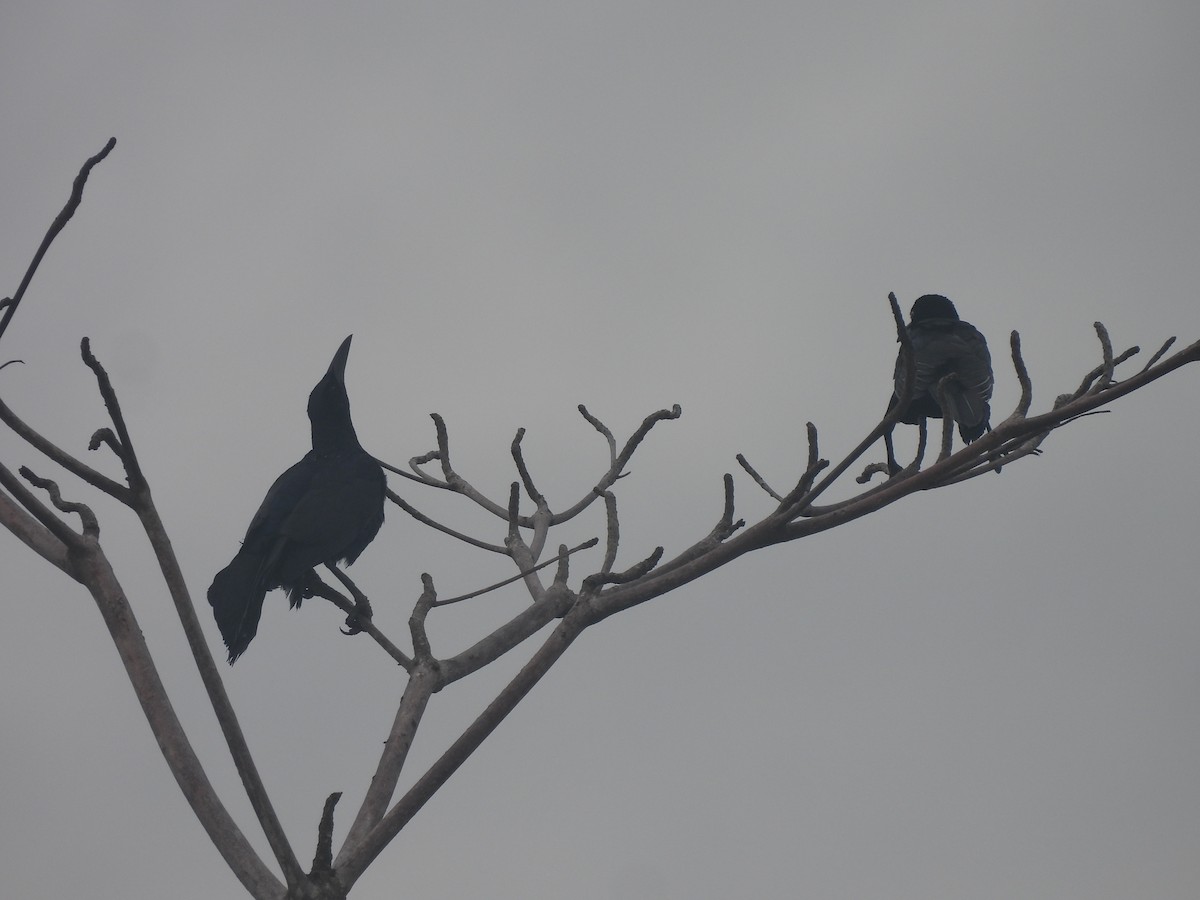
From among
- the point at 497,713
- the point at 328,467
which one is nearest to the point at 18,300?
the point at 497,713

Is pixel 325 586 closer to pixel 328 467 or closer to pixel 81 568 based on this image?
pixel 328 467

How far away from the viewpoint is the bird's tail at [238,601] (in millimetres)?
4591

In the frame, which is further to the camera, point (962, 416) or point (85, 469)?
point (962, 416)

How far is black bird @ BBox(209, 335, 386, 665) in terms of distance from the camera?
475 cm

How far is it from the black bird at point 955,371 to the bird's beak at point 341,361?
3.10 m

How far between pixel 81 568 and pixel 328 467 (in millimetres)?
3237

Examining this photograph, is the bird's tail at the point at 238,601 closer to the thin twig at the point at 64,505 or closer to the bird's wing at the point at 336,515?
the bird's wing at the point at 336,515

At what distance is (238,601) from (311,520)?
75 cm

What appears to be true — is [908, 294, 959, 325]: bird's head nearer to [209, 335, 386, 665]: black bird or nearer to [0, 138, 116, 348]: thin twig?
[209, 335, 386, 665]: black bird

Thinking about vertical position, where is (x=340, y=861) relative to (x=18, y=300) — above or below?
below

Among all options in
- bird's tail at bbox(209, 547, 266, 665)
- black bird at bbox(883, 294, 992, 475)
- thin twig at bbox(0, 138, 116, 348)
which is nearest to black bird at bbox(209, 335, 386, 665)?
bird's tail at bbox(209, 547, 266, 665)

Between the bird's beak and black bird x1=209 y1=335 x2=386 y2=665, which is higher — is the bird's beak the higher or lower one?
the higher one

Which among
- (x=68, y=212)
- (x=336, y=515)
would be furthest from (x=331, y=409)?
(x=68, y=212)

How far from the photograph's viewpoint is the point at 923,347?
23.9ft
